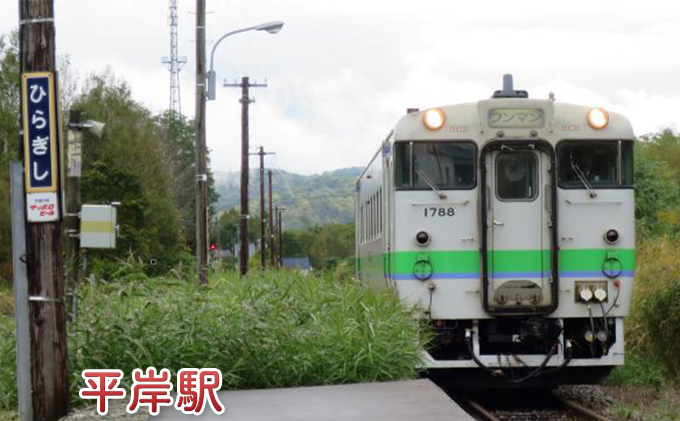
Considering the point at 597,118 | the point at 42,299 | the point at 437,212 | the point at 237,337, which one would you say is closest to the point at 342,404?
the point at 237,337

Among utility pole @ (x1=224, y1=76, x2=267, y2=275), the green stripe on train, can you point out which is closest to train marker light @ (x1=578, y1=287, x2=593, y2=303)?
the green stripe on train

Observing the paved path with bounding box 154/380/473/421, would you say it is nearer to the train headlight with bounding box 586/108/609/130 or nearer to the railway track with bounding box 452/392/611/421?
the railway track with bounding box 452/392/611/421

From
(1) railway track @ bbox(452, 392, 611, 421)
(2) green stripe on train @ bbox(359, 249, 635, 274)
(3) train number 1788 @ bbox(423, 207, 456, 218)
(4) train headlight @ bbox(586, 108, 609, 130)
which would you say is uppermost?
(4) train headlight @ bbox(586, 108, 609, 130)

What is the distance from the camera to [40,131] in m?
9.35

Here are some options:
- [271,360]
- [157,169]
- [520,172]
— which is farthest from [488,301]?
[157,169]

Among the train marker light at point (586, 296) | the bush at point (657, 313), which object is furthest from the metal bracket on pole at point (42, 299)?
the bush at point (657, 313)

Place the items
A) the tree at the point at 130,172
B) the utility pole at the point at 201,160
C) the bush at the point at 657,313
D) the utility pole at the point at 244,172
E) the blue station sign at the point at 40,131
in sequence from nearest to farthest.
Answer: the blue station sign at the point at 40,131
the bush at the point at 657,313
the utility pole at the point at 201,160
the utility pole at the point at 244,172
the tree at the point at 130,172

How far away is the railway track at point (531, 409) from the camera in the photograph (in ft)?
42.4

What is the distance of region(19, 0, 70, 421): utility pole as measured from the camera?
9.39m

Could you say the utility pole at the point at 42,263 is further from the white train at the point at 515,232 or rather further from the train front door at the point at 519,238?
the train front door at the point at 519,238

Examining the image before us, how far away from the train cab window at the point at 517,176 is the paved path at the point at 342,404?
125 inches

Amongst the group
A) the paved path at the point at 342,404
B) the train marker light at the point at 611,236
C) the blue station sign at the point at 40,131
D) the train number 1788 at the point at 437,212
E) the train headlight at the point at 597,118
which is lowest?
the paved path at the point at 342,404

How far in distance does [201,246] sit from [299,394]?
43.4 ft

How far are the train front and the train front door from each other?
11 mm
